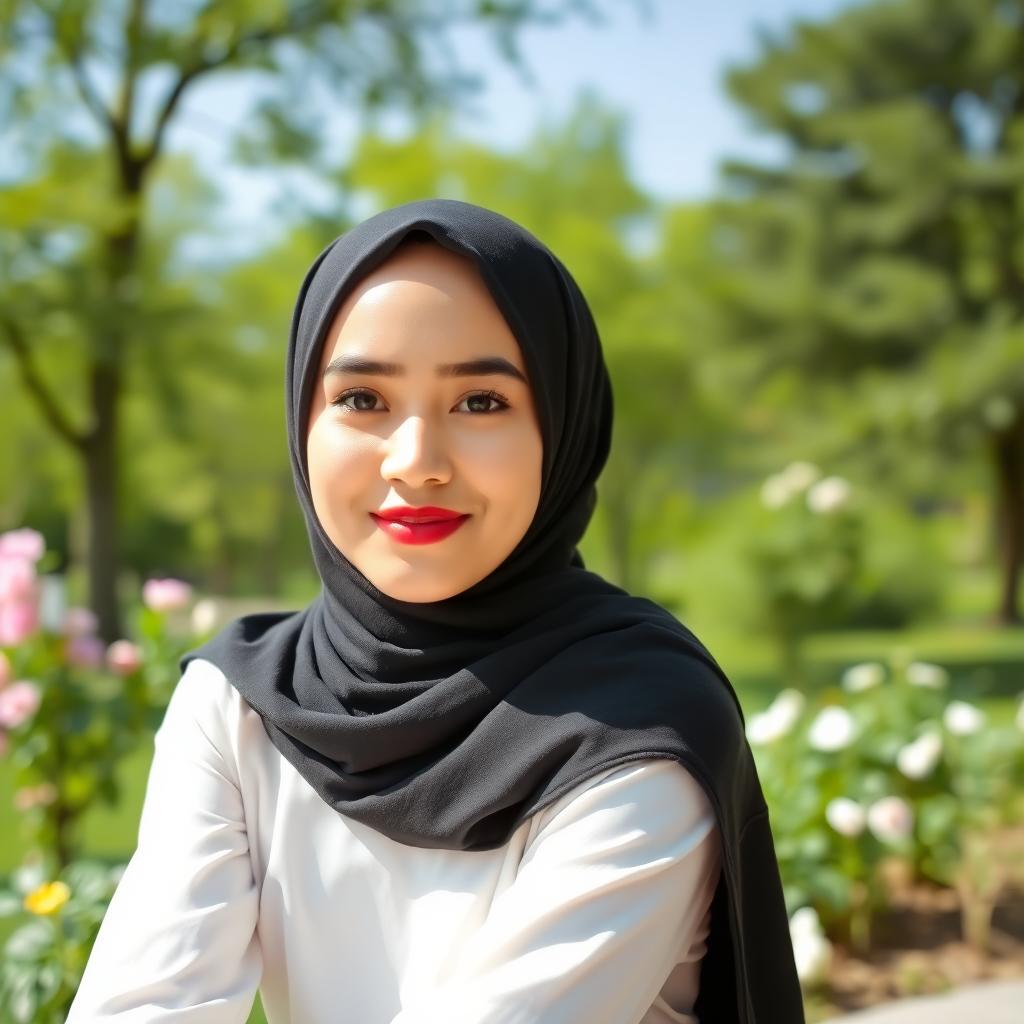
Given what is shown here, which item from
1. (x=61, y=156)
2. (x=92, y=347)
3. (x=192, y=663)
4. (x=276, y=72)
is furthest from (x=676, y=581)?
(x=192, y=663)

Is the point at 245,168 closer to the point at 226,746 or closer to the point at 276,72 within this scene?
the point at 276,72

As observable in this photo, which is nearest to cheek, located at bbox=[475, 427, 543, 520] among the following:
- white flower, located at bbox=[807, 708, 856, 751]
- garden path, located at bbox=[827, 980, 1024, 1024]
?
garden path, located at bbox=[827, 980, 1024, 1024]

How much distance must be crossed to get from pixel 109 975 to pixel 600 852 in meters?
0.52

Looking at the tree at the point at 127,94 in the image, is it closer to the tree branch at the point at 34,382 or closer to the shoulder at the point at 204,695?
the tree branch at the point at 34,382

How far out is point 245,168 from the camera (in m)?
9.96

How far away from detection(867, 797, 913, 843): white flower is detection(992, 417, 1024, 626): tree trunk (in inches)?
446

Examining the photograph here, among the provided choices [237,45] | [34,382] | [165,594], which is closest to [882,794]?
[165,594]

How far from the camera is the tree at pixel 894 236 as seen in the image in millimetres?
12516

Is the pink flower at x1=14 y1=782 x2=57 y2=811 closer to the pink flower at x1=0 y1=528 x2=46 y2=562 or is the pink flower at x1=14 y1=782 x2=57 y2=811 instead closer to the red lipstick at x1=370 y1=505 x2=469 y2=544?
the pink flower at x1=0 y1=528 x2=46 y2=562

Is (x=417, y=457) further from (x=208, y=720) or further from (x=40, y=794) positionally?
(x=40, y=794)

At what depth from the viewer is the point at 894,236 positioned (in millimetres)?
13281

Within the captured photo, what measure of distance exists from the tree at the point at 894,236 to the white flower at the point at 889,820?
9.75 meters

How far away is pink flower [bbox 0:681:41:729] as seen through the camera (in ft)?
9.09

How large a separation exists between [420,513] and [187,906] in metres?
0.46
